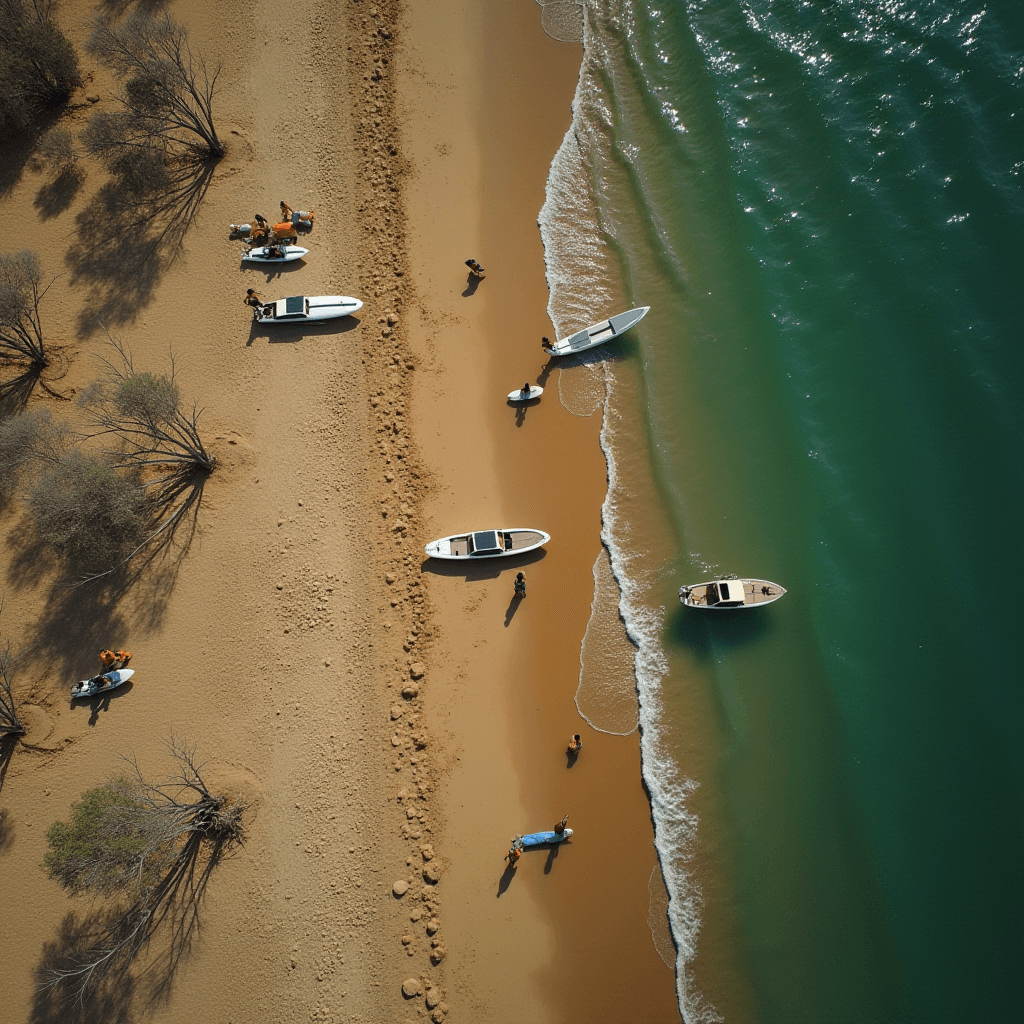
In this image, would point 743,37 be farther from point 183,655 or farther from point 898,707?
point 183,655

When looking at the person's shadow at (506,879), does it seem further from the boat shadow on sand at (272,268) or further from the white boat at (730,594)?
the boat shadow on sand at (272,268)

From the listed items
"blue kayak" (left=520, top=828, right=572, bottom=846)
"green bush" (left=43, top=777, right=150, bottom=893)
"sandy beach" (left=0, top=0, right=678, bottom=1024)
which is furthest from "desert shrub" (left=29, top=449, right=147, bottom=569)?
"blue kayak" (left=520, top=828, right=572, bottom=846)

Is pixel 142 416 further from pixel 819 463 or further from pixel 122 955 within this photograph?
pixel 819 463

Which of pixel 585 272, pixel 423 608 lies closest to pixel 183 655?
pixel 423 608

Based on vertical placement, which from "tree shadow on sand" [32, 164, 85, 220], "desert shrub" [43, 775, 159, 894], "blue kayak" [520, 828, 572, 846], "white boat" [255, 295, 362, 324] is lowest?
"blue kayak" [520, 828, 572, 846]

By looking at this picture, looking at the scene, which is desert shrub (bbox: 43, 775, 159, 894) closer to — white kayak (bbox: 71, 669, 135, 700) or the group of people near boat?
white kayak (bbox: 71, 669, 135, 700)

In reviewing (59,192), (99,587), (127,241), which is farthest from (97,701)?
(59,192)
